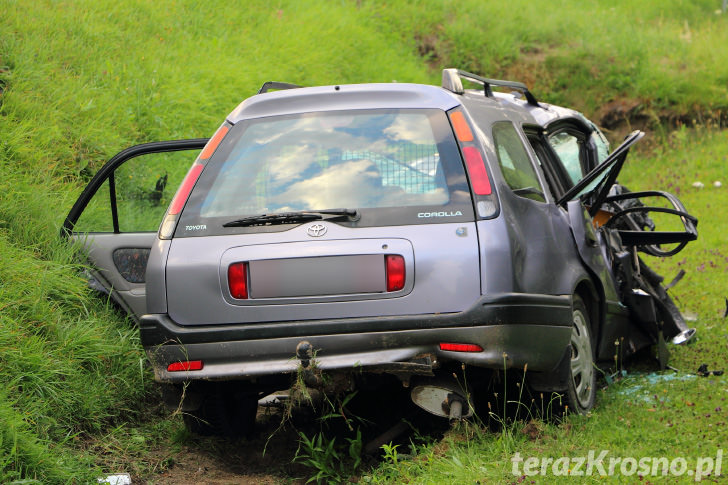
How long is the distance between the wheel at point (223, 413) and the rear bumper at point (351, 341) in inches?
14.4

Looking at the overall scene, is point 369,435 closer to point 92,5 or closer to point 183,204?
point 183,204

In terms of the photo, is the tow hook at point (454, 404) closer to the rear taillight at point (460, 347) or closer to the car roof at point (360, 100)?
the rear taillight at point (460, 347)

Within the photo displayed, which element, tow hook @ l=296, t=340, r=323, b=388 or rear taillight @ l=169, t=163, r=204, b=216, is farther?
rear taillight @ l=169, t=163, r=204, b=216

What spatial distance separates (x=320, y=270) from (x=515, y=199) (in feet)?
3.24

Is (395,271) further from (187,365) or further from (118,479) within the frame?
(118,479)

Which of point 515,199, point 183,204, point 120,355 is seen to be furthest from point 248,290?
point 120,355

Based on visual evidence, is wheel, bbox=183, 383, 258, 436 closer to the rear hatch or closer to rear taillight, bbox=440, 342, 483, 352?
the rear hatch

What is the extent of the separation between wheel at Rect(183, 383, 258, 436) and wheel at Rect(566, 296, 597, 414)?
1.70m

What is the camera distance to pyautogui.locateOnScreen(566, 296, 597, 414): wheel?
4.58m

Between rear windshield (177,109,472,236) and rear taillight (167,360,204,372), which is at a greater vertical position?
rear windshield (177,109,472,236)

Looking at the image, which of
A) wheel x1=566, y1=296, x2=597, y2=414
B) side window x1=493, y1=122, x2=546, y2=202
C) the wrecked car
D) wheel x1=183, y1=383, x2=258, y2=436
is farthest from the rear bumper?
wheel x1=566, y1=296, x2=597, y2=414

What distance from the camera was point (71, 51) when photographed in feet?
33.7

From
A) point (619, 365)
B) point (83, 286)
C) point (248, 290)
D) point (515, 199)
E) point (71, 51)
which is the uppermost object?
point (71, 51)

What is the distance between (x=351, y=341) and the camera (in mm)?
3754
